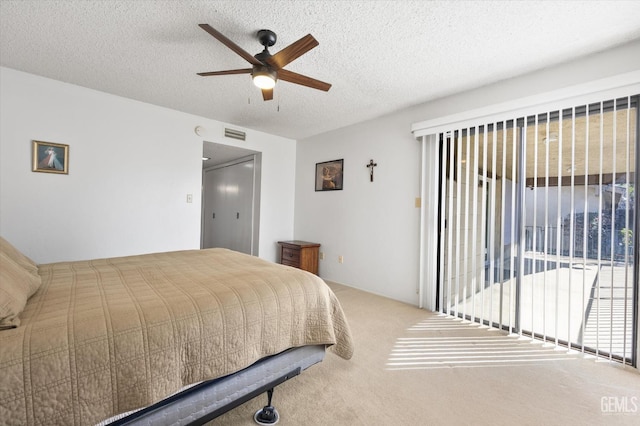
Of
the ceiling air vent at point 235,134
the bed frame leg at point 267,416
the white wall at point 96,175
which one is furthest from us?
the ceiling air vent at point 235,134

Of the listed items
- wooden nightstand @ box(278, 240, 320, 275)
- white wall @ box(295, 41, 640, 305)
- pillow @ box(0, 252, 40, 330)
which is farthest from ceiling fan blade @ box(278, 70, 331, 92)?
wooden nightstand @ box(278, 240, 320, 275)

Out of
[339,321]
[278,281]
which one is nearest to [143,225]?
[278,281]

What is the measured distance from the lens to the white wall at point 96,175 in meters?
2.74

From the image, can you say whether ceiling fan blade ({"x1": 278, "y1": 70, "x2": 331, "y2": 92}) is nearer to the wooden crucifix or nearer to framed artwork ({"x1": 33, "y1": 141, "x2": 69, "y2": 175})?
the wooden crucifix

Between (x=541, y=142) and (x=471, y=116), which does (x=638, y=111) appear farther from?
(x=471, y=116)

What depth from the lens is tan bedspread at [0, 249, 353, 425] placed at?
894 mm

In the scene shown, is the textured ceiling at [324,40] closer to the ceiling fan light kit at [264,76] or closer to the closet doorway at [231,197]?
the ceiling fan light kit at [264,76]

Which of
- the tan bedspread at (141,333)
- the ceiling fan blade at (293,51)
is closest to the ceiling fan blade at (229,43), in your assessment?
the ceiling fan blade at (293,51)

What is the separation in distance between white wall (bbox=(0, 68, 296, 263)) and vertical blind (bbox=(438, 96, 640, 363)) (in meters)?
3.37

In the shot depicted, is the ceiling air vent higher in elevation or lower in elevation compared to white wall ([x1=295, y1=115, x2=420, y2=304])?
higher

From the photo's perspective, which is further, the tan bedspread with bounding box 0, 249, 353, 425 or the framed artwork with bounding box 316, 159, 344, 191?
the framed artwork with bounding box 316, 159, 344, 191

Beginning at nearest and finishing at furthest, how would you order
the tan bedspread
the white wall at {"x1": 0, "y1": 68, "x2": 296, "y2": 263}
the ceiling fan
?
the tan bedspread → the ceiling fan → the white wall at {"x1": 0, "y1": 68, "x2": 296, "y2": 263}

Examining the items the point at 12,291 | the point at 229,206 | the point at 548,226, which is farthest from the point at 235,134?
the point at 548,226

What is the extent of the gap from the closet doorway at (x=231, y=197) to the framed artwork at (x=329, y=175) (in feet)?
3.44
